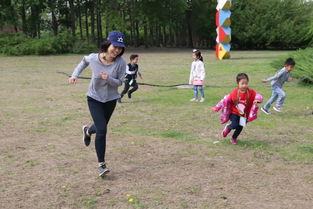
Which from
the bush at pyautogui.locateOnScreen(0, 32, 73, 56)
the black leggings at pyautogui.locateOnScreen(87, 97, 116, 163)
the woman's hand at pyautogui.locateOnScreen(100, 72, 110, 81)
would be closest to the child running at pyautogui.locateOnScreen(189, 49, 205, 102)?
the black leggings at pyautogui.locateOnScreen(87, 97, 116, 163)

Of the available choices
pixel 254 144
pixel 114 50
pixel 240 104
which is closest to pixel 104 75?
pixel 114 50

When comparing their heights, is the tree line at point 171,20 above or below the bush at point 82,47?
above

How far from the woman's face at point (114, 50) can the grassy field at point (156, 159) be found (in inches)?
61.0

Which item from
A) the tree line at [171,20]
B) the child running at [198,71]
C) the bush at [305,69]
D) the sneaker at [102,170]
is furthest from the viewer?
the tree line at [171,20]

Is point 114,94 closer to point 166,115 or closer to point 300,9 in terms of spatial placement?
point 166,115

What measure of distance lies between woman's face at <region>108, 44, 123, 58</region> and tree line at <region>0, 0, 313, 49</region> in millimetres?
33823

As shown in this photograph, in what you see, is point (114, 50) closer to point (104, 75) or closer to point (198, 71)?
point (104, 75)

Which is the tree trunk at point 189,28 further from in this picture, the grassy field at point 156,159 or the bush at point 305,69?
the grassy field at point 156,159

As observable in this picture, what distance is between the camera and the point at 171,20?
49969mm

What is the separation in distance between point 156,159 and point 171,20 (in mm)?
45527

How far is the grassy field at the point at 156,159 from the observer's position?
4.45m

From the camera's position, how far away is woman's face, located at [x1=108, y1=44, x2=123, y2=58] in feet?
15.9

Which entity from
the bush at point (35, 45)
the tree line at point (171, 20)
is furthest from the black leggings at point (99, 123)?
the tree line at point (171, 20)

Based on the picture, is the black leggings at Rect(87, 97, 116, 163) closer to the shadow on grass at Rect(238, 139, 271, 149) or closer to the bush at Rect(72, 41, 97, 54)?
the shadow on grass at Rect(238, 139, 271, 149)
